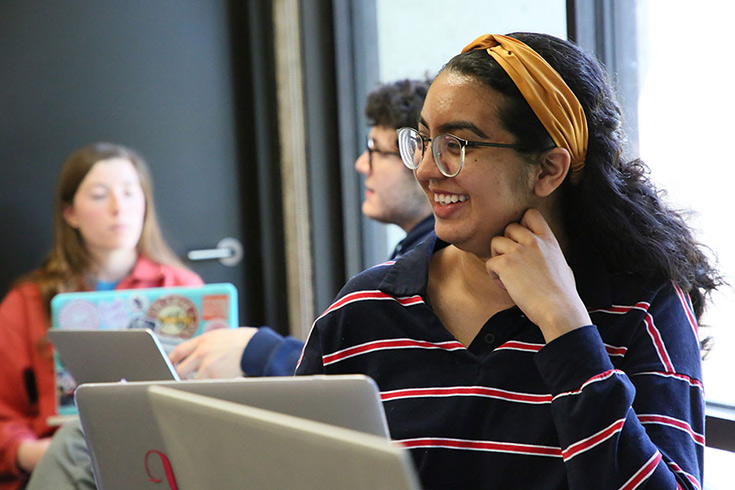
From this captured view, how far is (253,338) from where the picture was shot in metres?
1.74

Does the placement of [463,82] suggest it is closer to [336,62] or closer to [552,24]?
[552,24]

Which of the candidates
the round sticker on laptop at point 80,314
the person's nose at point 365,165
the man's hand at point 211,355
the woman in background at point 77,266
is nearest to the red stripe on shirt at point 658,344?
the man's hand at point 211,355

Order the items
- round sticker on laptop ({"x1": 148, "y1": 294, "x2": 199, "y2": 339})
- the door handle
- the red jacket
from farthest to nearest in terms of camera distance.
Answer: the door handle, the red jacket, round sticker on laptop ({"x1": 148, "y1": 294, "x2": 199, "y2": 339})

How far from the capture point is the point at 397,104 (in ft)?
6.77

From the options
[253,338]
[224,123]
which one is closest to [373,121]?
[253,338]

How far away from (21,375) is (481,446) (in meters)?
1.59

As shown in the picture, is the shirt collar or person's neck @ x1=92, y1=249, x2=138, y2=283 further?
person's neck @ x1=92, y1=249, x2=138, y2=283

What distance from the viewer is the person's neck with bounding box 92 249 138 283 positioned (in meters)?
2.39

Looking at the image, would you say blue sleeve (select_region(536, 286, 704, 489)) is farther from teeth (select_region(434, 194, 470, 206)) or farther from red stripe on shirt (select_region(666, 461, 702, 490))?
teeth (select_region(434, 194, 470, 206))

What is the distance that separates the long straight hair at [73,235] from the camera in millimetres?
2346

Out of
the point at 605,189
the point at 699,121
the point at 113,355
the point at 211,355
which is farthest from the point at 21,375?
the point at 699,121

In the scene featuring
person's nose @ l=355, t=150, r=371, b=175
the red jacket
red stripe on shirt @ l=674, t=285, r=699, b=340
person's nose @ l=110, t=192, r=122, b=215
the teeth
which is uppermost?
person's nose @ l=355, t=150, r=371, b=175

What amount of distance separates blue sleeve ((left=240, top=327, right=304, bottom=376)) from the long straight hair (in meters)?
0.82

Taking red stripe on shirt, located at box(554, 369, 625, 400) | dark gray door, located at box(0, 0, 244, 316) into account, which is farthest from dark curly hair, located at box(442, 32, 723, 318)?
dark gray door, located at box(0, 0, 244, 316)
